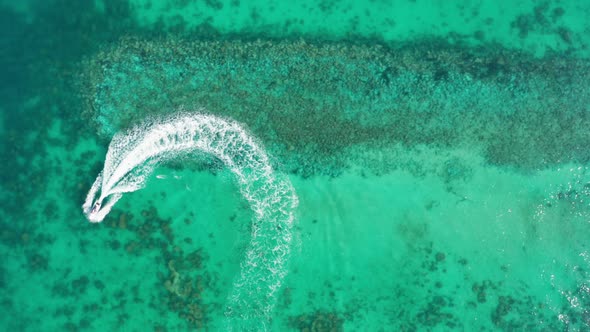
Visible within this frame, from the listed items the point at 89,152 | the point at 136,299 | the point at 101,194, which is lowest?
the point at 136,299

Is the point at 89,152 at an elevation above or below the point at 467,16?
below

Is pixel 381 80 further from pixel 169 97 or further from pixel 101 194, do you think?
pixel 101 194

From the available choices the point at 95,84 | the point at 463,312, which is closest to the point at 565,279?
the point at 463,312

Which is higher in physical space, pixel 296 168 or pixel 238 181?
pixel 296 168
